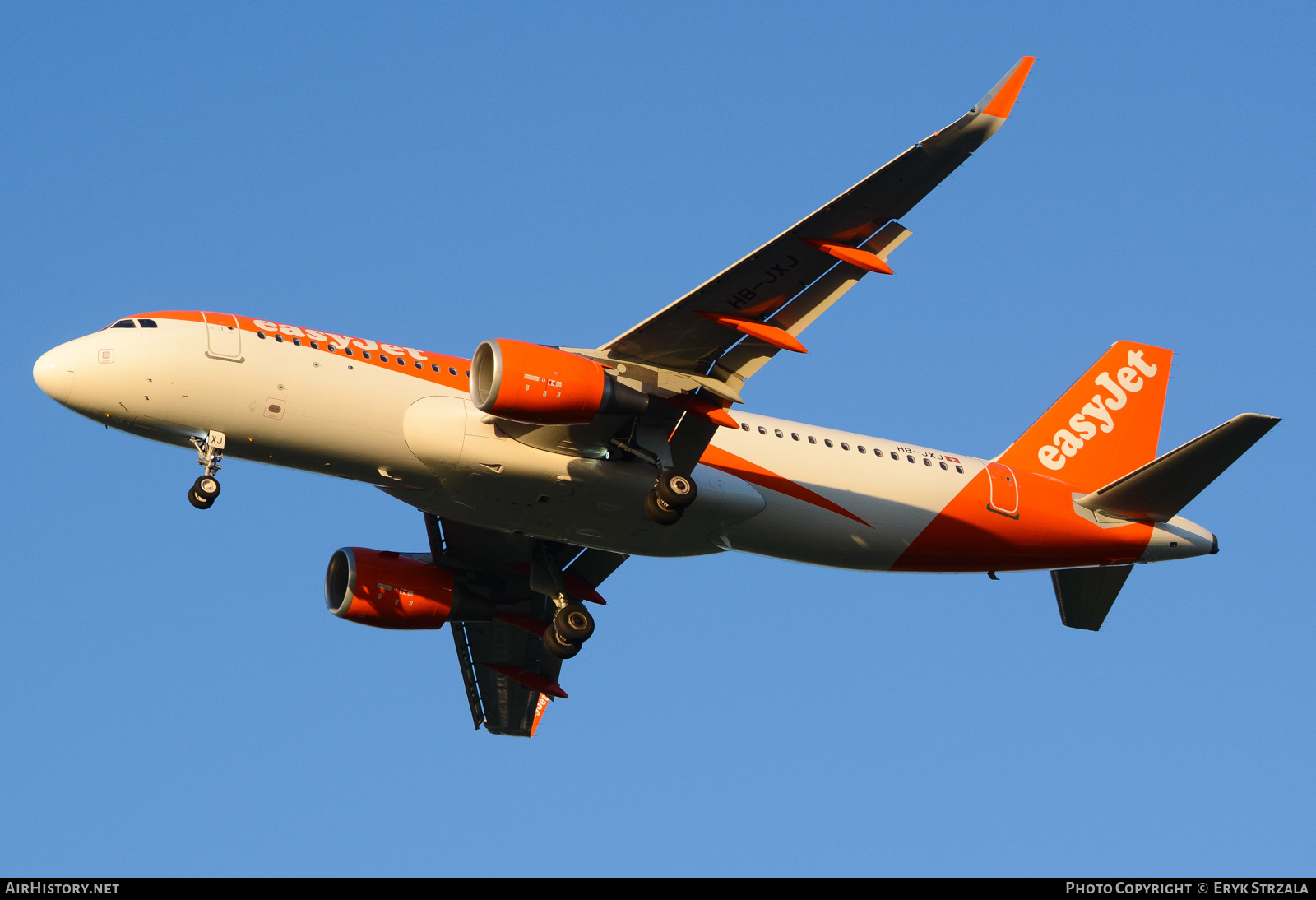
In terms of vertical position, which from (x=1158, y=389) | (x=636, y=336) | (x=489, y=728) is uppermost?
(x=1158, y=389)

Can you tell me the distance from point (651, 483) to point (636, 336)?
3172 mm

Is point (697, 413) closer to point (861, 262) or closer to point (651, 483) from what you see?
point (651, 483)

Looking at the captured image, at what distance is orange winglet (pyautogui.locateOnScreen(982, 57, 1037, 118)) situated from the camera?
85.6 ft

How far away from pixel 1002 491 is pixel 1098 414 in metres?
4.34

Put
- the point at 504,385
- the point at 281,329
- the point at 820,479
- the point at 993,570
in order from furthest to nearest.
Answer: the point at 993,570, the point at 820,479, the point at 281,329, the point at 504,385

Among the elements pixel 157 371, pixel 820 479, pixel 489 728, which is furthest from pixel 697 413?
pixel 489 728

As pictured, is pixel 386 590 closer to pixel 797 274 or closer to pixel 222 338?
pixel 222 338

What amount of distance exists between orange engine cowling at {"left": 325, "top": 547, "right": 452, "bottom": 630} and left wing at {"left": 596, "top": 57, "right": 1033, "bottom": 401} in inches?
377

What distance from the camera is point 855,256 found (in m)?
27.7

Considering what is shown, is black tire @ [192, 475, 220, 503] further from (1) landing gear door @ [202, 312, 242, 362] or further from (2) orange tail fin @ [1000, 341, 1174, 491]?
(2) orange tail fin @ [1000, 341, 1174, 491]

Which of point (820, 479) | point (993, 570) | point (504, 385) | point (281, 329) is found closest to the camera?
point (504, 385)

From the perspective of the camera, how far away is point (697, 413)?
29734 millimetres

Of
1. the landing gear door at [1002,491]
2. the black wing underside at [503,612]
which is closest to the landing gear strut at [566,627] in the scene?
the black wing underside at [503,612]

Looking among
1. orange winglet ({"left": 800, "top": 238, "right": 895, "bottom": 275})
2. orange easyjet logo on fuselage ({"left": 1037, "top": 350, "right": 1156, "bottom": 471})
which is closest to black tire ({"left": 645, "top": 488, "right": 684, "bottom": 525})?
orange winglet ({"left": 800, "top": 238, "right": 895, "bottom": 275})
